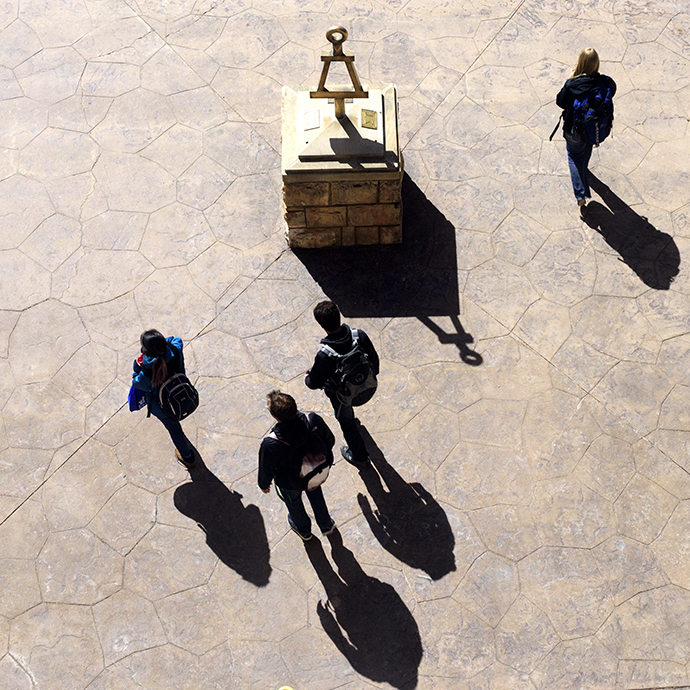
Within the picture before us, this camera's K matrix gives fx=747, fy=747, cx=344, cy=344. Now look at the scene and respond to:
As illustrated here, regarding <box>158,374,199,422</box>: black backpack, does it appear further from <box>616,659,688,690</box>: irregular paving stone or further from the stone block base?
<box>616,659,688,690</box>: irregular paving stone

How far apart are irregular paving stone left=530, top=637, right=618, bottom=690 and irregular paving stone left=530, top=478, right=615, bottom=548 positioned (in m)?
0.72

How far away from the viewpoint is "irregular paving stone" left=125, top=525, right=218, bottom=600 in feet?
17.9

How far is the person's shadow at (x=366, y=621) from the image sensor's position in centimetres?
514

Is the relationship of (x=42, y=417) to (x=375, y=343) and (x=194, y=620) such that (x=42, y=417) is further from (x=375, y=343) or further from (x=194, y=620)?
(x=375, y=343)

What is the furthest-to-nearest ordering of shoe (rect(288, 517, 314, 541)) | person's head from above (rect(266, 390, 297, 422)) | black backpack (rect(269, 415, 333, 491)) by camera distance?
1. shoe (rect(288, 517, 314, 541))
2. black backpack (rect(269, 415, 333, 491))
3. person's head from above (rect(266, 390, 297, 422))

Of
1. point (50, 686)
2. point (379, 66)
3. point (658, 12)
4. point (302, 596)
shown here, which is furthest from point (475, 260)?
point (50, 686)

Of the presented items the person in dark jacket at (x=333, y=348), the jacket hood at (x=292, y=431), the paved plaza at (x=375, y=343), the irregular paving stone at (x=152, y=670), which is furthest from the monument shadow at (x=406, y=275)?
the irregular paving stone at (x=152, y=670)

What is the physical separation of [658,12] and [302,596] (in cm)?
759

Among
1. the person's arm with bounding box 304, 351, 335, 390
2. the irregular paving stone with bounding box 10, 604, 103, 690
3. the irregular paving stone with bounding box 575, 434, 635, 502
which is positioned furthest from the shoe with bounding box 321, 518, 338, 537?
the irregular paving stone with bounding box 575, 434, 635, 502

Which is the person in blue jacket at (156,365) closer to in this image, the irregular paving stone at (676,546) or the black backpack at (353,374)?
the black backpack at (353,374)

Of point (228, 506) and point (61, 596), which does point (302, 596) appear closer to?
point (228, 506)

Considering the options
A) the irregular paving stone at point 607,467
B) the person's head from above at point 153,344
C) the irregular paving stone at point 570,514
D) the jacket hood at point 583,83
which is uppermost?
the jacket hood at point 583,83

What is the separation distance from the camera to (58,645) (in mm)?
5258

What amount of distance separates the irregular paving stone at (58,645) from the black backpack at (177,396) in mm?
1581
